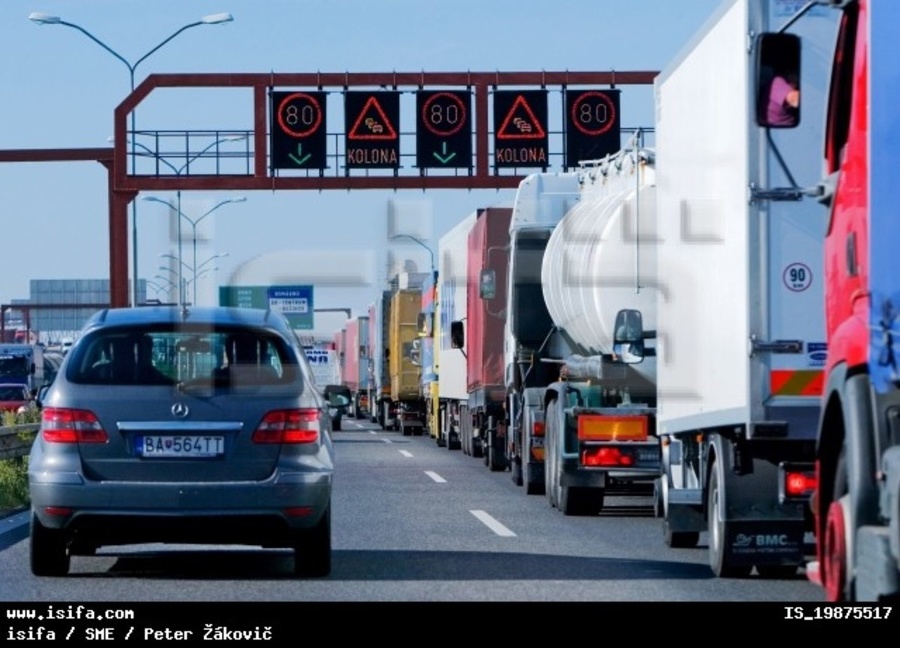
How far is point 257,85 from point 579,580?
27840mm

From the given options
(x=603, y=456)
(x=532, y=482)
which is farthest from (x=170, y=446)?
(x=532, y=482)

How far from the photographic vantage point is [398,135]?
40.5 m

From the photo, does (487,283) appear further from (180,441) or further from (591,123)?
(591,123)

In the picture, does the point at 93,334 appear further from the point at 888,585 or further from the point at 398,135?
the point at 398,135

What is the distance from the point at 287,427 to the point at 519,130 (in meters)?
28.4

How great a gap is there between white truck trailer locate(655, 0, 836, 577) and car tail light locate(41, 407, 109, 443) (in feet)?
12.1

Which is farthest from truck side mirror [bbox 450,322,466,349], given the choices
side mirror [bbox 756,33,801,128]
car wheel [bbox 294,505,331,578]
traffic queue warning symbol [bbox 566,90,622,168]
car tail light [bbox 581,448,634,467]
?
side mirror [bbox 756,33,801,128]

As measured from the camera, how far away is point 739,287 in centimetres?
1160

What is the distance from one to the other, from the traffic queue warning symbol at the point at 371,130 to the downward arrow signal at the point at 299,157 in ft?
2.74

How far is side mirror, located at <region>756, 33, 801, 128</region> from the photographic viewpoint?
28.8ft

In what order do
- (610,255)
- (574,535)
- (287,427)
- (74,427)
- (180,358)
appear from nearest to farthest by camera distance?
(74,427)
(287,427)
(180,358)
(574,535)
(610,255)

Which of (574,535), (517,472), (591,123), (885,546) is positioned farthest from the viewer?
(591,123)

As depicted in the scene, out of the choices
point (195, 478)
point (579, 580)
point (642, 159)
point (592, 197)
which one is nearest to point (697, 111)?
point (579, 580)

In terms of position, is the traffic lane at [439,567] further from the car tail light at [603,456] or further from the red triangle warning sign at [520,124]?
the red triangle warning sign at [520,124]
